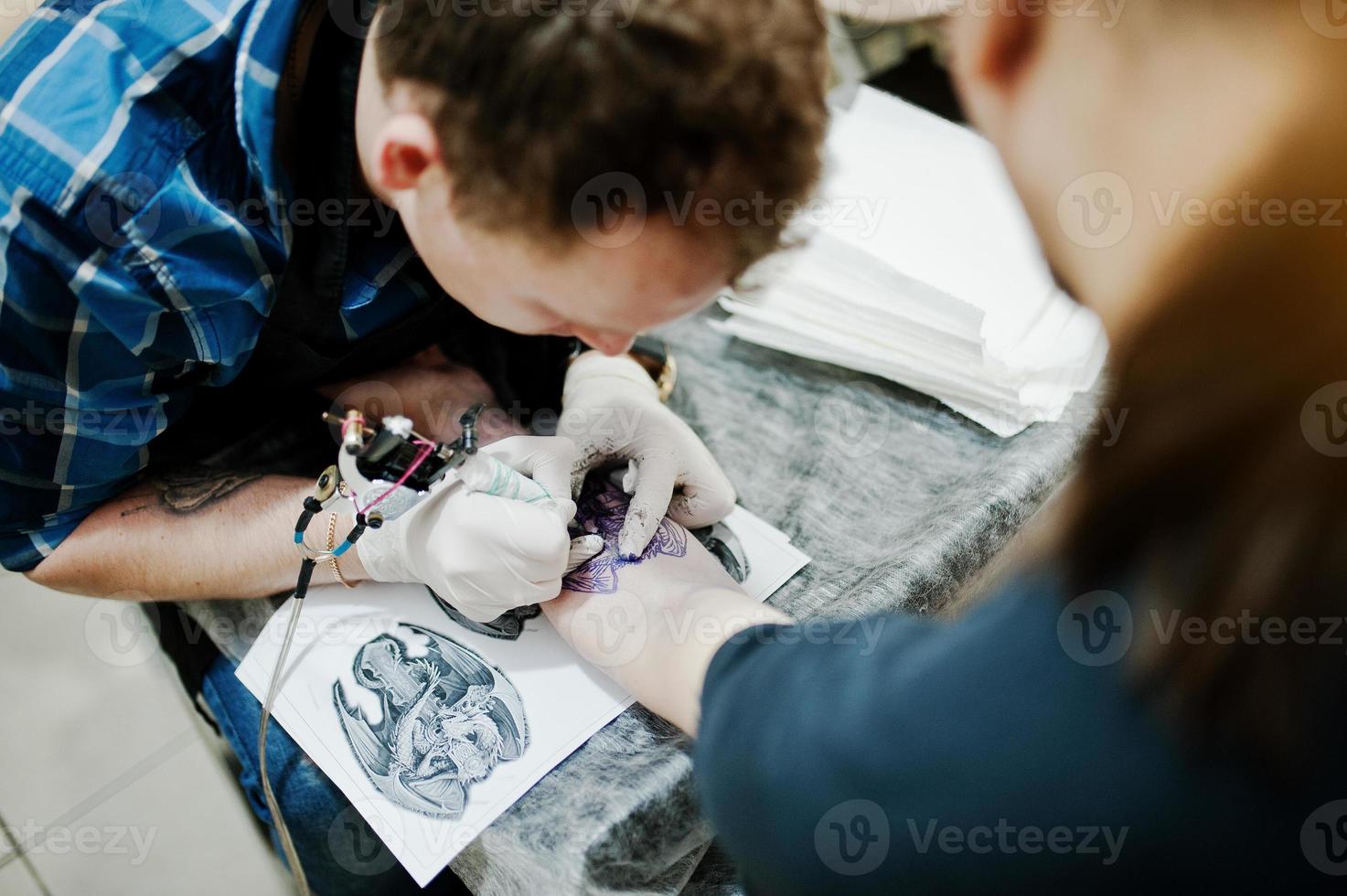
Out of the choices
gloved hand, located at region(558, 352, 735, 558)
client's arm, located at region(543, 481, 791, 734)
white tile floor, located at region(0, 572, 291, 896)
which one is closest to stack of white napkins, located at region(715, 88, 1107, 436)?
gloved hand, located at region(558, 352, 735, 558)

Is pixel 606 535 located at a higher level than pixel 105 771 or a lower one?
higher

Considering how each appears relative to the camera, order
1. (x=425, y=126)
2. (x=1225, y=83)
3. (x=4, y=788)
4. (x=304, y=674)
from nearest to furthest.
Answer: (x=1225, y=83) → (x=425, y=126) → (x=304, y=674) → (x=4, y=788)

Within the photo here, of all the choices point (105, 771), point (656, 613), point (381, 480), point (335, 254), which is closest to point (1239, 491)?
point (656, 613)

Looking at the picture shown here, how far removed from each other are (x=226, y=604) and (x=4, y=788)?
2.24ft

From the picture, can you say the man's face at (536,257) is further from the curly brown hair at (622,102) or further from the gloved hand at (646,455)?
the gloved hand at (646,455)

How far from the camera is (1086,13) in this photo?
1.32ft

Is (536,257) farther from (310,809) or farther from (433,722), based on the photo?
(310,809)

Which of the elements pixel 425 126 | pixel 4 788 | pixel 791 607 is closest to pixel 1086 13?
pixel 425 126

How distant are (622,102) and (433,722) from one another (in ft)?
1.70

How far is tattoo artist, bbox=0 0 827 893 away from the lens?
54 cm

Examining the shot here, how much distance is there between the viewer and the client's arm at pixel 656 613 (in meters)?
0.71

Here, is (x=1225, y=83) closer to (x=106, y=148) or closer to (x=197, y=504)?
(x=106, y=148)

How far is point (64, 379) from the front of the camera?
0.71 m

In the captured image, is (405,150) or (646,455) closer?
(405,150)
